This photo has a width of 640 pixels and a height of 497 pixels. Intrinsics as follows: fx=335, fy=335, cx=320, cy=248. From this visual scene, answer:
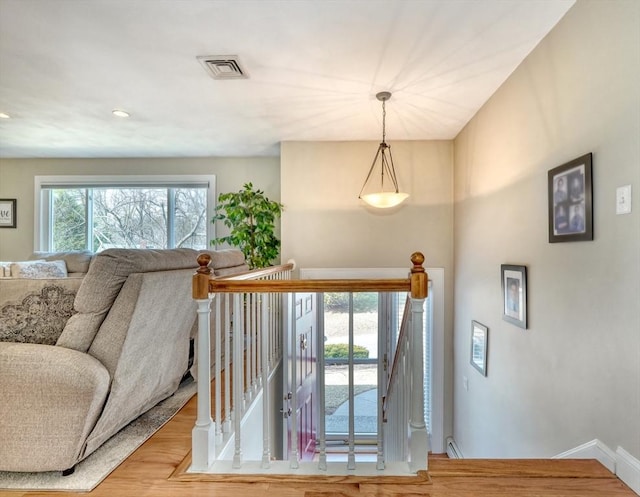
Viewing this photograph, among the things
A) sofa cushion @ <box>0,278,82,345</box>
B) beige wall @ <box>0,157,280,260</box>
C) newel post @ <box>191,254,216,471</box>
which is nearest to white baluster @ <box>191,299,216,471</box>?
newel post @ <box>191,254,216,471</box>

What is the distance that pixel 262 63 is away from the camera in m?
2.23

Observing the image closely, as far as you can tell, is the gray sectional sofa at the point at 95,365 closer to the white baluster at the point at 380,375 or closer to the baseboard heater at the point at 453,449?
the white baluster at the point at 380,375

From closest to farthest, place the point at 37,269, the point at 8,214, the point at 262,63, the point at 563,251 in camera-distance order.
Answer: the point at 563,251, the point at 262,63, the point at 37,269, the point at 8,214

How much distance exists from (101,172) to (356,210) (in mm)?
3510

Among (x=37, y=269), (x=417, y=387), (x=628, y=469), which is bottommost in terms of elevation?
(x=628, y=469)

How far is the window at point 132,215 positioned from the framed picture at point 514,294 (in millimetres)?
3549

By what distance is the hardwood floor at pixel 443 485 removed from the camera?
137 cm

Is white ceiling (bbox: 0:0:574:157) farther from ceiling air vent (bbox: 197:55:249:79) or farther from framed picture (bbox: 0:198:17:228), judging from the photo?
framed picture (bbox: 0:198:17:228)


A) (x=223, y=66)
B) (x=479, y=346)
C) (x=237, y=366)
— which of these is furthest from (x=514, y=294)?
(x=223, y=66)

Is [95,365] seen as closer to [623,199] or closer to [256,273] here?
[256,273]

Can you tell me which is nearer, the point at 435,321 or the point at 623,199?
the point at 623,199

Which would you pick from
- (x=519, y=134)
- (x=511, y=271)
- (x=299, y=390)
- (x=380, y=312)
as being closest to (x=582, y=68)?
(x=519, y=134)

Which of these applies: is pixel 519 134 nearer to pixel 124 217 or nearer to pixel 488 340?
pixel 488 340

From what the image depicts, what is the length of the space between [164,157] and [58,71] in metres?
2.17
